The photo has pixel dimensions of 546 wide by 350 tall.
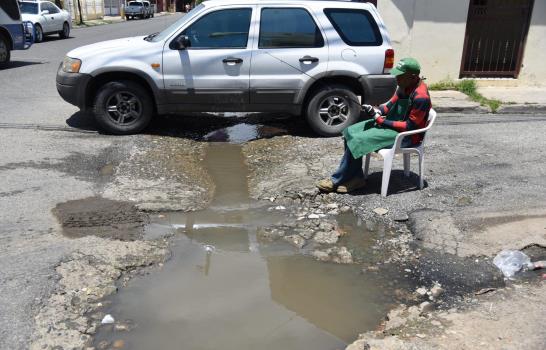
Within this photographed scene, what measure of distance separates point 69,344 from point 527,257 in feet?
11.3

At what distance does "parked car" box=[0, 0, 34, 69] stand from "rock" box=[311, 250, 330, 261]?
1187cm

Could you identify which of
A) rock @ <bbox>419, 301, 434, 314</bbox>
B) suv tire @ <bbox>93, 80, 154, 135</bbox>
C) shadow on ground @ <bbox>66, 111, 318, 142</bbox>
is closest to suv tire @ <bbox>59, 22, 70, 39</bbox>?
shadow on ground @ <bbox>66, 111, 318, 142</bbox>

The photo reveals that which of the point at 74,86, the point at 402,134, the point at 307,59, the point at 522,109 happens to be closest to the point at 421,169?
the point at 402,134

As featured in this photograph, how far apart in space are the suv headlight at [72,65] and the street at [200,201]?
0.90m

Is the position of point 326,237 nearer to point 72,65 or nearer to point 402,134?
point 402,134

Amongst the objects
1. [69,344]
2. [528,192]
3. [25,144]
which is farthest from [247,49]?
[69,344]

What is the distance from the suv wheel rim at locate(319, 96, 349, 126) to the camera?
734cm

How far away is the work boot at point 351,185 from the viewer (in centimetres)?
541

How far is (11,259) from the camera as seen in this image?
3855mm

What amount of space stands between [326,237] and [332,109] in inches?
127

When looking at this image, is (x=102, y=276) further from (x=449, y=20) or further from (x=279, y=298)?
(x=449, y=20)

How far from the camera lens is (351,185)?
543cm

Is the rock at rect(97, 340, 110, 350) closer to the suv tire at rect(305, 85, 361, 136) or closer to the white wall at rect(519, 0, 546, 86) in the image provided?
the suv tire at rect(305, 85, 361, 136)

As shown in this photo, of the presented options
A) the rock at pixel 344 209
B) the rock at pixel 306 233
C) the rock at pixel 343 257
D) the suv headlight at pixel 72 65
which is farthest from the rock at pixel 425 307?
the suv headlight at pixel 72 65
